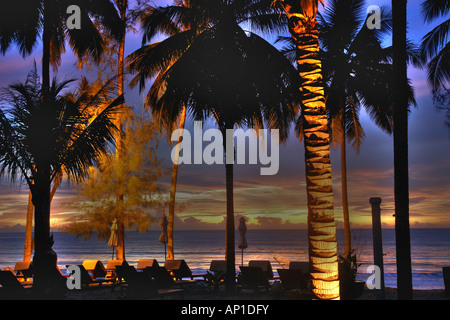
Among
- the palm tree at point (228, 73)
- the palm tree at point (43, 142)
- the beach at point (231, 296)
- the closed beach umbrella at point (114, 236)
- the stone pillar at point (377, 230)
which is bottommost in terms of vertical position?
the beach at point (231, 296)

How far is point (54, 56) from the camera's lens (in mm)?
18312

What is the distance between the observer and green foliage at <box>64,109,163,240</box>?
2208cm

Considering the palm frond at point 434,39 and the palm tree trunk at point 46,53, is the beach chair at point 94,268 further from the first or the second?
the palm frond at point 434,39

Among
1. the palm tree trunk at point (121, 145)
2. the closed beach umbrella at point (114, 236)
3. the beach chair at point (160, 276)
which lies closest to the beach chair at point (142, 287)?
the beach chair at point (160, 276)

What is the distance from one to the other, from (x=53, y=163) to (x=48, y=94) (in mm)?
1856

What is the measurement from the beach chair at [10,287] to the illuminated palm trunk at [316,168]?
8817mm

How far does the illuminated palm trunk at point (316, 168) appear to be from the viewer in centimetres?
759

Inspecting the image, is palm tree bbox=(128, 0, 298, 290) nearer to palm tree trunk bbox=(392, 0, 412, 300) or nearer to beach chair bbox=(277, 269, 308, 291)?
beach chair bbox=(277, 269, 308, 291)

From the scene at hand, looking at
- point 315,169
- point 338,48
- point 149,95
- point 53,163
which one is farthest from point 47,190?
point 338,48

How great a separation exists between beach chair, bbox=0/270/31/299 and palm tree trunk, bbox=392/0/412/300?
9.71 metres

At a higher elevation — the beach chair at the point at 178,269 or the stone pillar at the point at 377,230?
the stone pillar at the point at 377,230

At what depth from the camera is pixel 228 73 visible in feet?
48.3

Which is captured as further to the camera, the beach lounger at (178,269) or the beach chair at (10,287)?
the beach lounger at (178,269)

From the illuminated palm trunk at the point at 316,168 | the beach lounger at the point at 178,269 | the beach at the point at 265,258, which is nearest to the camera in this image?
the illuminated palm trunk at the point at 316,168
